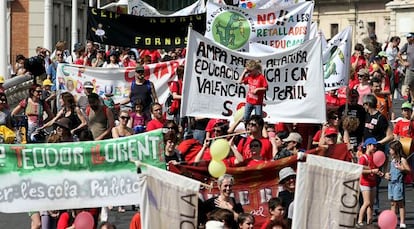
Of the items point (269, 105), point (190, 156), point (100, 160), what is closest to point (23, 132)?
point (269, 105)

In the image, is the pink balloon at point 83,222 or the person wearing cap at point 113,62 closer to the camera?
the pink balloon at point 83,222

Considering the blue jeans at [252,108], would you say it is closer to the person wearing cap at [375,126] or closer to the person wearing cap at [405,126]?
the person wearing cap at [375,126]

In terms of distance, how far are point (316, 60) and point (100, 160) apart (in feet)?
23.0

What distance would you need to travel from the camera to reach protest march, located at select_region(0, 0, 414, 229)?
11.9 metres

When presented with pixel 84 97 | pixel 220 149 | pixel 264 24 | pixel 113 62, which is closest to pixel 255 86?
pixel 264 24

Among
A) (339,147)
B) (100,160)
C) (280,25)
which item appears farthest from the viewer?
(280,25)

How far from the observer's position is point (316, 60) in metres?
19.2

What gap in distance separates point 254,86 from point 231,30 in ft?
14.2

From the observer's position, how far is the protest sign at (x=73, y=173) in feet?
41.0

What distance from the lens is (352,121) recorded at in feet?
62.1

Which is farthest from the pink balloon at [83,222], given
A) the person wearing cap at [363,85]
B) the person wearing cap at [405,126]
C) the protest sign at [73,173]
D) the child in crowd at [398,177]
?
the person wearing cap at [363,85]

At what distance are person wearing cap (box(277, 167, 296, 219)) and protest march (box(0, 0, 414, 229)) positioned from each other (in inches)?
0.8

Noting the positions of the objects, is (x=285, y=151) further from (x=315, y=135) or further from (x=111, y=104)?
(x=111, y=104)

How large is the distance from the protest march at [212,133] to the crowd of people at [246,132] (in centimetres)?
2
